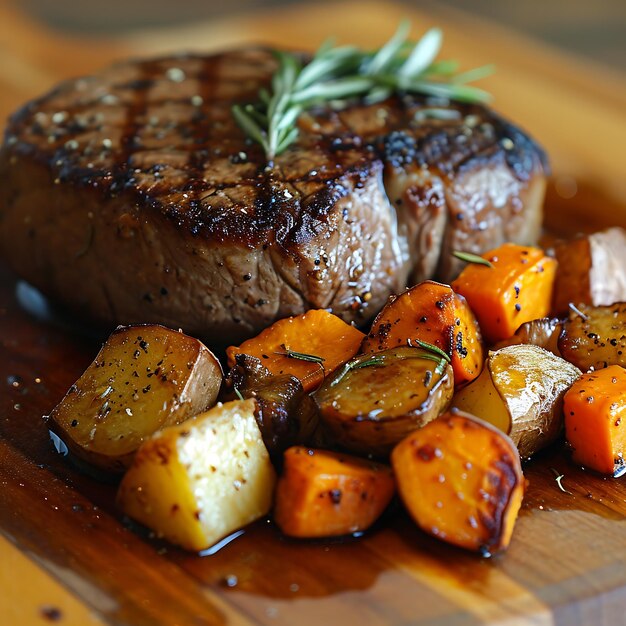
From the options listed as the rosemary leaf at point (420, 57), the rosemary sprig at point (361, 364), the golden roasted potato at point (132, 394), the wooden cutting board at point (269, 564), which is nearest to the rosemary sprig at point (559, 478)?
the wooden cutting board at point (269, 564)

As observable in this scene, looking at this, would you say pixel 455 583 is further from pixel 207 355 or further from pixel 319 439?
pixel 207 355

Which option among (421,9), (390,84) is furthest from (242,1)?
(390,84)

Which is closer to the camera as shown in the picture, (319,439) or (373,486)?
(373,486)

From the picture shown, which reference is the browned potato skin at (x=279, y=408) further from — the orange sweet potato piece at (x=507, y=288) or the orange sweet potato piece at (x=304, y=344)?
the orange sweet potato piece at (x=507, y=288)

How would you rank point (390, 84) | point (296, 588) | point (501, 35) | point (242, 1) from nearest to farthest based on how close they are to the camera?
point (296, 588)
point (390, 84)
point (501, 35)
point (242, 1)

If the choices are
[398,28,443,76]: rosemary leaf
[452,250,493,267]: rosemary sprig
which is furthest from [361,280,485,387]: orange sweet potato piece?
[398,28,443,76]: rosemary leaf

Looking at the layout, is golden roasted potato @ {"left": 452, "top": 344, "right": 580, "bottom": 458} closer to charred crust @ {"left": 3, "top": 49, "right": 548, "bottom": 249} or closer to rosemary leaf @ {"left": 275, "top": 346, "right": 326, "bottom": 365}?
rosemary leaf @ {"left": 275, "top": 346, "right": 326, "bottom": 365}
